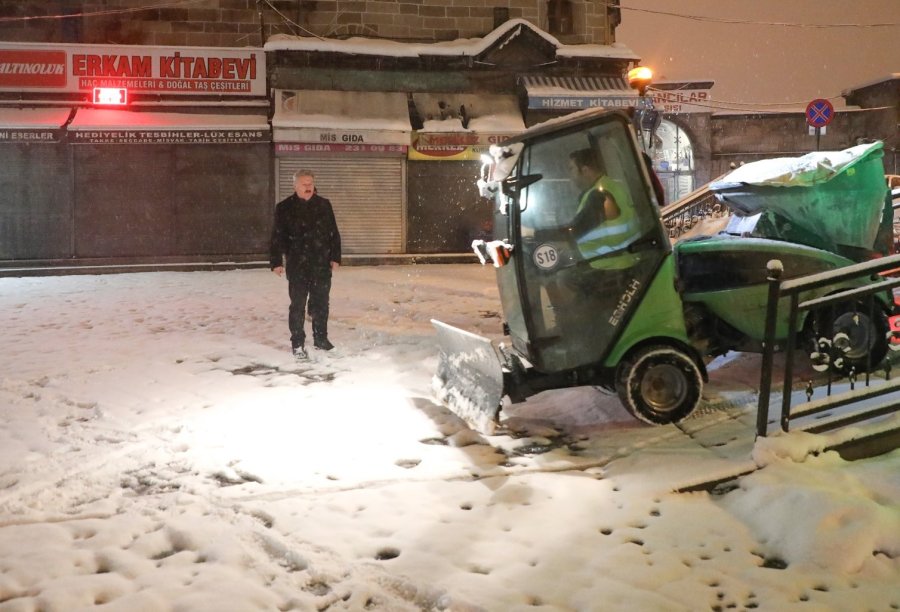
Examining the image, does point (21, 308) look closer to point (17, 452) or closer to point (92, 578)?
point (17, 452)

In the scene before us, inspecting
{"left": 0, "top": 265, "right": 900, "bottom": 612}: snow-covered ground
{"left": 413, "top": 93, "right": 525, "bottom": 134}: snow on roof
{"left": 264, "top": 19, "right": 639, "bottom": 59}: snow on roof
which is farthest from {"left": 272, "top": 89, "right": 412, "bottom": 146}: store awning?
{"left": 0, "top": 265, "right": 900, "bottom": 612}: snow-covered ground

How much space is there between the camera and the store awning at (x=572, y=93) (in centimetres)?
1931

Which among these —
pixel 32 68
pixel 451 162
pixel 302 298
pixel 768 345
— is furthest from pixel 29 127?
pixel 768 345

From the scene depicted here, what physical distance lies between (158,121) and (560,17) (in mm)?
10389

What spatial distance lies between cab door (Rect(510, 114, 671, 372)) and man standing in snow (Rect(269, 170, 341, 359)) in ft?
10.5

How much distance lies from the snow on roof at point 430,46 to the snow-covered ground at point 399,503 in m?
12.7

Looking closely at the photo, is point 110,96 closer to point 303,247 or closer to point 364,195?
point 364,195

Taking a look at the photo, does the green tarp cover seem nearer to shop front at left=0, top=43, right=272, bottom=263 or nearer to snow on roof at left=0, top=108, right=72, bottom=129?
shop front at left=0, top=43, right=272, bottom=263

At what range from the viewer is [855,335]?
20.5 feet

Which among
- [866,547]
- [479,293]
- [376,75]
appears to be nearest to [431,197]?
[376,75]

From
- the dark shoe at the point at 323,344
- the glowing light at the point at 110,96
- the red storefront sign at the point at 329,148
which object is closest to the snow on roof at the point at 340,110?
the red storefront sign at the point at 329,148

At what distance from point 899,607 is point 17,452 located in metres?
5.13

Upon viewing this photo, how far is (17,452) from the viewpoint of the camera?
5.21 m

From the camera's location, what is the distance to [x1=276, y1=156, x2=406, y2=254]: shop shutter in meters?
18.9
